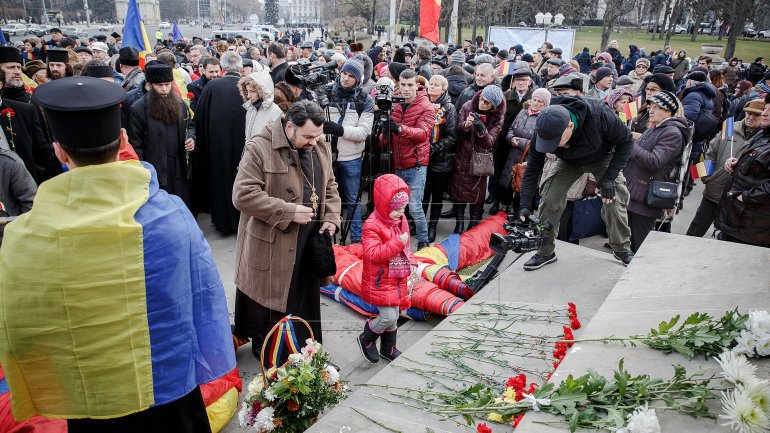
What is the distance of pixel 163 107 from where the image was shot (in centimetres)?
547

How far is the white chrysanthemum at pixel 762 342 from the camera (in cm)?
230

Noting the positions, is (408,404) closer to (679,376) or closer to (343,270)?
(679,376)

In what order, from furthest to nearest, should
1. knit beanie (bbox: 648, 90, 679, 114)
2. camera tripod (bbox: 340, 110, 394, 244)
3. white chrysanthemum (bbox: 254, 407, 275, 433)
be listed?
camera tripod (bbox: 340, 110, 394, 244)
knit beanie (bbox: 648, 90, 679, 114)
white chrysanthemum (bbox: 254, 407, 275, 433)

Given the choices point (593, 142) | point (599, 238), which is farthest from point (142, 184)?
point (599, 238)

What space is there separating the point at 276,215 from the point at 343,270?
5.88ft

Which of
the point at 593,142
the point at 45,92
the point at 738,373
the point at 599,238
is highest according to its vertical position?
the point at 45,92

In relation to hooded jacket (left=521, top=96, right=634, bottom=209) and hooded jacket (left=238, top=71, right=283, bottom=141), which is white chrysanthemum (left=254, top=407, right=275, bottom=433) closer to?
hooded jacket (left=521, top=96, right=634, bottom=209)

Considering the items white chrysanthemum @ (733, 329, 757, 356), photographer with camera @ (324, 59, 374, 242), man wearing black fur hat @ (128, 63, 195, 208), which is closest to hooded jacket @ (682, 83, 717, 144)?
photographer with camera @ (324, 59, 374, 242)

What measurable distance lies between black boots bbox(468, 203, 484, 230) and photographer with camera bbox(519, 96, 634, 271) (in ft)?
6.02

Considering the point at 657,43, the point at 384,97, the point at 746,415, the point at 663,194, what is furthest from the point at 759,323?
the point at 657,43

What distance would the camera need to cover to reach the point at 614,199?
492 cm

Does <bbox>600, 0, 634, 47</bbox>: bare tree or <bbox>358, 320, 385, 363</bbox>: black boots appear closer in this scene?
<bbox>358, 320, 385, 363</bbox>: black boots

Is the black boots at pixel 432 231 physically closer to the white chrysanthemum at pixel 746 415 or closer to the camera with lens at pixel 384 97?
the camera with lens at pixel 384 97

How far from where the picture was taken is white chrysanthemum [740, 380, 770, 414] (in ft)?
5.97
